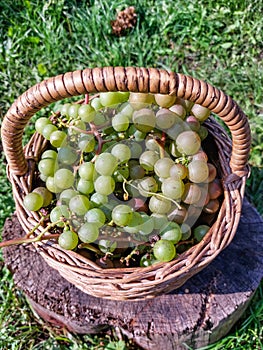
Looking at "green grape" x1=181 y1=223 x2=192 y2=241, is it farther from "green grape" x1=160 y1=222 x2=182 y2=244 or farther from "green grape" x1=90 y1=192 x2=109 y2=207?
"green grape" x1=90 y1=192 x2=109 y2=207

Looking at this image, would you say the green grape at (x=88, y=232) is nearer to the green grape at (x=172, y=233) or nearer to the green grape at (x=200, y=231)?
the green grape at (x=172, y=233)

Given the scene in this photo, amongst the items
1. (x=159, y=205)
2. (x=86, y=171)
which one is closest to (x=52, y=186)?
(x=86, y=171)

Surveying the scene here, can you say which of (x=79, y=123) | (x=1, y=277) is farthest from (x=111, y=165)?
(x=1, y=277)

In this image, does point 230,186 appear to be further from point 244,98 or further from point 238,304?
point 244,98

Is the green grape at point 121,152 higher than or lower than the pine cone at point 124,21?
higher

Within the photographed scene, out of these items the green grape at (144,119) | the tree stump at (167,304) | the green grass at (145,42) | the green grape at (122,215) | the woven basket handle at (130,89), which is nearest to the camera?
the woven basket handle at (130,89)

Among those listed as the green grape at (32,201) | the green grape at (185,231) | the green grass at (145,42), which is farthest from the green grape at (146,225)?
the green grass at (145,42)
